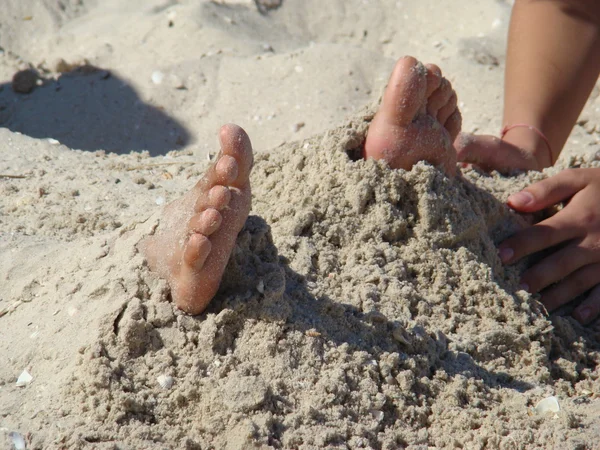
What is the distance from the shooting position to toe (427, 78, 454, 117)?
2.21m

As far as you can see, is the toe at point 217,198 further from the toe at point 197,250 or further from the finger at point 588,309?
the finger at point 588,309

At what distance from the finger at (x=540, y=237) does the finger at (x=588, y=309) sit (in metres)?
0.22

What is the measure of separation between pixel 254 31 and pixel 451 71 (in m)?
1.32

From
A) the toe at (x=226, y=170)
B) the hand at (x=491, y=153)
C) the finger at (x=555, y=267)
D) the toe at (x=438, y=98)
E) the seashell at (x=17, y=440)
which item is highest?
the toe at (x=226, y=170)

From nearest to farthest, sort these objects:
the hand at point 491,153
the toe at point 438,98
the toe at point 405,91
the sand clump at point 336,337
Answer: the sand clump at point 336,337 → the toe at point 405,91 → the toe at point 438,98 → the hand at point 491,153

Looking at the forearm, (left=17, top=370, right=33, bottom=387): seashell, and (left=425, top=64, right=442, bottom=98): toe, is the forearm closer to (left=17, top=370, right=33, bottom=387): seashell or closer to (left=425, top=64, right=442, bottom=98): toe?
(left=425, top=64, right=442, bottom=98): toe

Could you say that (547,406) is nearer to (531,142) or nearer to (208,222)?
(208,222)

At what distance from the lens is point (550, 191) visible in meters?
2.53

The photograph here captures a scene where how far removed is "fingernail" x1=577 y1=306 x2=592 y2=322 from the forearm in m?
0.75

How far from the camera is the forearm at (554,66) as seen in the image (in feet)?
9.78

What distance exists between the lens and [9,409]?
5.02 feet

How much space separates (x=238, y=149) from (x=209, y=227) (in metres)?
0.19

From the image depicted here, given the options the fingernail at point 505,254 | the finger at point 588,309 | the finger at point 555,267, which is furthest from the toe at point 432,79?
the finger at point 588,309

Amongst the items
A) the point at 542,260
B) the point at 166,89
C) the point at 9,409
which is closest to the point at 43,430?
the point at 9,409
